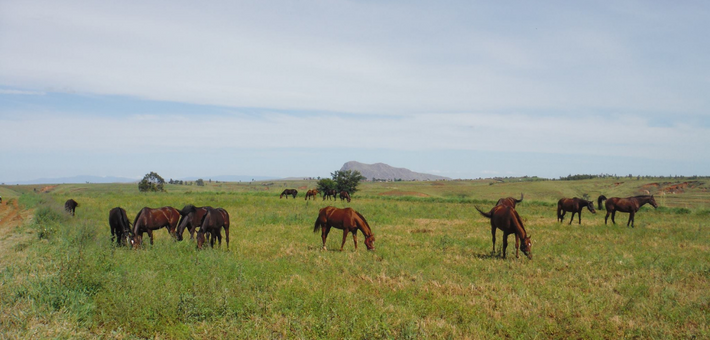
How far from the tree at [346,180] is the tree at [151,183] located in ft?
96.8

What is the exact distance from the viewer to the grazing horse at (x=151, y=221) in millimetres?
12466

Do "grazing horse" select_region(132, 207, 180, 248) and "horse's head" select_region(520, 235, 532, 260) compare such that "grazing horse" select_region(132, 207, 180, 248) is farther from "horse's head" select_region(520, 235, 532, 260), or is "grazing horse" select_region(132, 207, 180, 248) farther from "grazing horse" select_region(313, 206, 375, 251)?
"horse's head" select_region(520, 235, 532, 260)

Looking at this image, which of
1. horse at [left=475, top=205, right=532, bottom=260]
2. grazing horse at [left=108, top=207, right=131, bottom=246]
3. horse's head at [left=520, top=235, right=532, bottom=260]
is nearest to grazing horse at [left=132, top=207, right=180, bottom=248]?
grazing horse at [left=108, top=207, right=131, bottom=246]

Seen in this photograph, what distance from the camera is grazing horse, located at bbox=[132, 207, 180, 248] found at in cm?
1247

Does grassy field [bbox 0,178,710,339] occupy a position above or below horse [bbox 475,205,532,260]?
below

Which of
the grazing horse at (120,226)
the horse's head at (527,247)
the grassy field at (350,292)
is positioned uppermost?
the grazing horse at (120,226)

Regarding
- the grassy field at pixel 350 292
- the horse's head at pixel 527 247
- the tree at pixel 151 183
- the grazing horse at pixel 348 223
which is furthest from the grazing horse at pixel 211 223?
the tree at pixel 151 183

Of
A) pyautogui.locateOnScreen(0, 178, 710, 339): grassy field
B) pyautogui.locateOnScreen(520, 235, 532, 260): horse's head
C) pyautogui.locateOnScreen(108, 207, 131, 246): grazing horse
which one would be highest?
pyautogui.locateOnScreen(108, 207, 131, 246): grazing horse

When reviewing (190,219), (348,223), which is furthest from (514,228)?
(190,219)

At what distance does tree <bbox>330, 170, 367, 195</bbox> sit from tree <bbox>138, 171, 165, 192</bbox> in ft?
96.8

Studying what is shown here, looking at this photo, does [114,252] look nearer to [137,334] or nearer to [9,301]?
[9,301]

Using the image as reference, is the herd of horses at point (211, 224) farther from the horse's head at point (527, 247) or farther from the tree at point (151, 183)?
the tree at point (151, 183)

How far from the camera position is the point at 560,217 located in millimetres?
23781

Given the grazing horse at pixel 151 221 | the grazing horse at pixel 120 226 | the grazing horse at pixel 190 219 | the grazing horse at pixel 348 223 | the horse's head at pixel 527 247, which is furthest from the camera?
the grazing horse at pixel 348 223
